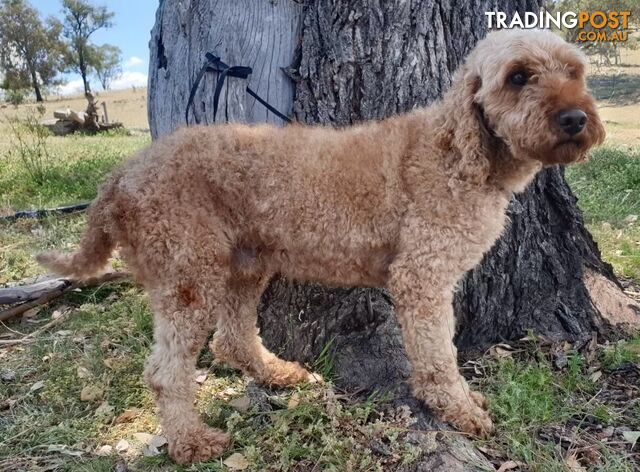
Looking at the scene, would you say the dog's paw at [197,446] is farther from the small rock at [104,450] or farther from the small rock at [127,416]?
the small rock at [127,416]

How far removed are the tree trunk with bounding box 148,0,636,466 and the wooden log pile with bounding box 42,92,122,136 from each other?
1857 centimetres

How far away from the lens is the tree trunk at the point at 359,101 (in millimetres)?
3363

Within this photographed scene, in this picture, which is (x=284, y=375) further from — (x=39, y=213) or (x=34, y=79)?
(x=34, y=79)

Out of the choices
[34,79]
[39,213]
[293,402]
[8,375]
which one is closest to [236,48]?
[293,402]

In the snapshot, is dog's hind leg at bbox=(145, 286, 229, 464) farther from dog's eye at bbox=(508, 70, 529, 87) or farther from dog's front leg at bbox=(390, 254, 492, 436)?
dog's eye at bbox=(508, 70, 529, 87)

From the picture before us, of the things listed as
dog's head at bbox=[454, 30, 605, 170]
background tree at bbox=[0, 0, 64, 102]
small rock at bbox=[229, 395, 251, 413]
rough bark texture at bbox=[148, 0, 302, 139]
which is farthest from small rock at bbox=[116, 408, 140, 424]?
background tree at bbox=[0, 0, 64, 102]

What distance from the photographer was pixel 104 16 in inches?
2076

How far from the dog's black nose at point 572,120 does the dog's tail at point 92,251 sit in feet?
7.01

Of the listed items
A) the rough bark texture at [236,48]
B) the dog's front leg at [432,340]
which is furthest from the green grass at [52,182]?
the dog's front leg at [432,340]

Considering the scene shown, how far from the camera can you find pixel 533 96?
2674 millimetres

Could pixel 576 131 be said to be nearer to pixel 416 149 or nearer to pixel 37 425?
pixel 416 149

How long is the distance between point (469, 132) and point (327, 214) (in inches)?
30.8

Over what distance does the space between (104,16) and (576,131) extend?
5730cm

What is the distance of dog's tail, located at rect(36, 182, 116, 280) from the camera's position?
2961 mm
